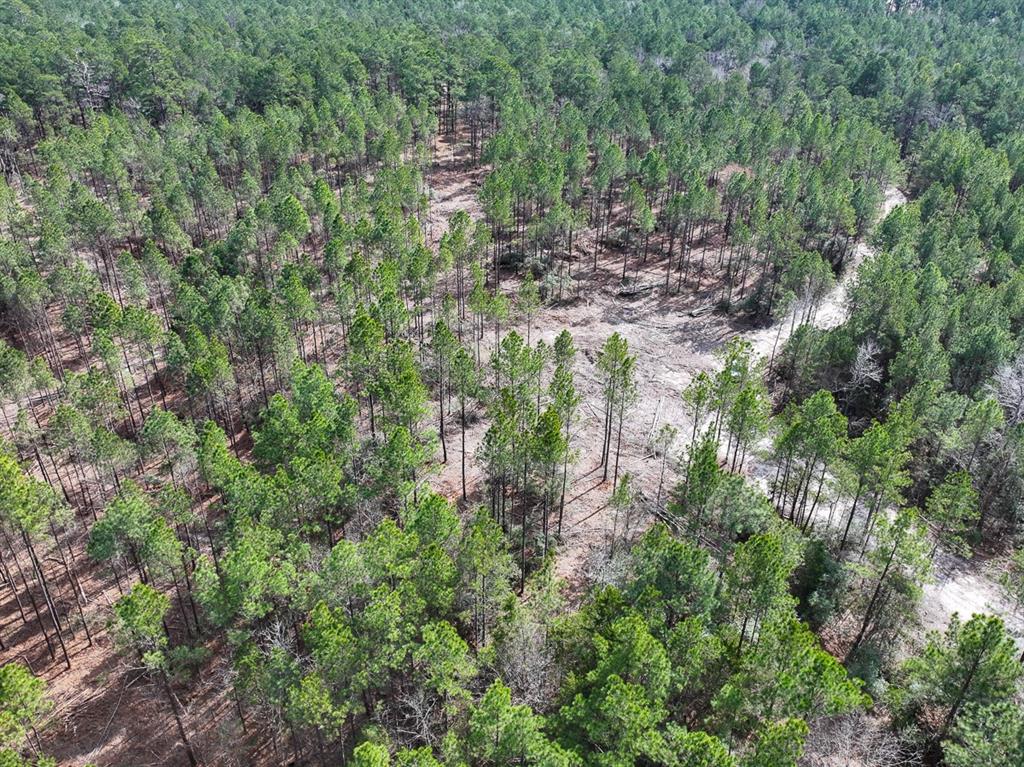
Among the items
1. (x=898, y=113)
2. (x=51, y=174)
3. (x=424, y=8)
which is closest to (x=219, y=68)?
(x=51, y=174)

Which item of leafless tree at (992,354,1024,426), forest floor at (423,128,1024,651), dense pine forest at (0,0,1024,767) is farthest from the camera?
leafless tree at (992,354,1024,426)

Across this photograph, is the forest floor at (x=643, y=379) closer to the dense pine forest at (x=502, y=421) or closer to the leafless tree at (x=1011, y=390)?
the dense pine forest at (x=502, y=421)

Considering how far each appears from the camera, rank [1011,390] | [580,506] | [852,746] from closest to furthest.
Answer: [852,746]
[580,506]
[1011,390]

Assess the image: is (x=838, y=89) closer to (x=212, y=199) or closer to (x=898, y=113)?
(x=898, y=113)

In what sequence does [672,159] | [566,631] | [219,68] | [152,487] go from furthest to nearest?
[219,68] → [672,159] → [152,487] → [566,631]

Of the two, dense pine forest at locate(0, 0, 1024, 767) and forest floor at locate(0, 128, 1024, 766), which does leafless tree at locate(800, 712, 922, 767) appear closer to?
dense pine forest at locate(0, 0, 1024, 767)

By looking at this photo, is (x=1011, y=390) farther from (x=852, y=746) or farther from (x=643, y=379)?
(x=852, y=746)

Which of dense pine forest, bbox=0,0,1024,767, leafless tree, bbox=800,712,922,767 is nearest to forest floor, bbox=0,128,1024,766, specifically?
dense pine forest, bbox=0,0,1024,767

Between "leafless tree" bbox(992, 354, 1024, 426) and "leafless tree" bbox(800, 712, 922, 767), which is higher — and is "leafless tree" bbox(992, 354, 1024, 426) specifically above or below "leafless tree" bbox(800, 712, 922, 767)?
above

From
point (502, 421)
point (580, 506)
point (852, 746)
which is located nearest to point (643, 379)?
point (580, 506)
